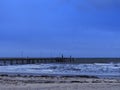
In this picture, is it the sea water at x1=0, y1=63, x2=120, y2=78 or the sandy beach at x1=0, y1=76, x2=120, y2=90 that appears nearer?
the sandy beach at x1=0, y1=76, x2=120, y2=90

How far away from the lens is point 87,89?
66.6 feet

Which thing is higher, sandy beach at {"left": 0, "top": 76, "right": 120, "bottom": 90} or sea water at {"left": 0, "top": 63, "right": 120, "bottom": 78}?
sea water at {"left": 0, "top": 63, "right": 120, "bottom": 78}

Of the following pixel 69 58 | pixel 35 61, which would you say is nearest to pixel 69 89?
pixel 35 61

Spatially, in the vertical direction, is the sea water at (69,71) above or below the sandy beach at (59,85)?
above

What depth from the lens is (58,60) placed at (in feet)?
332

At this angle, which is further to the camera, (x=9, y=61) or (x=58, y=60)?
(x=58, y=60)

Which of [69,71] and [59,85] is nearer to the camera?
[59,85]

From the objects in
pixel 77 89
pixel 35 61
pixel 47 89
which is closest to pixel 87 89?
pixel 77 89

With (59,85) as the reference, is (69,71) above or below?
above

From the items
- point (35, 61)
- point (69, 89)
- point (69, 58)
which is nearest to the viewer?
point (69, 89)

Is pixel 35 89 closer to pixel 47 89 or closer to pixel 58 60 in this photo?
pixel 47 89

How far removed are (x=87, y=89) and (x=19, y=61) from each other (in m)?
71.9

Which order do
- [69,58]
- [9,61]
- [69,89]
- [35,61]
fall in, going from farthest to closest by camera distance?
[69,58]
[35,61]
[9,61]
[69,89]

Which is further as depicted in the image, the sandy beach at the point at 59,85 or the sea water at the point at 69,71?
the sea water at the point at 69,71
